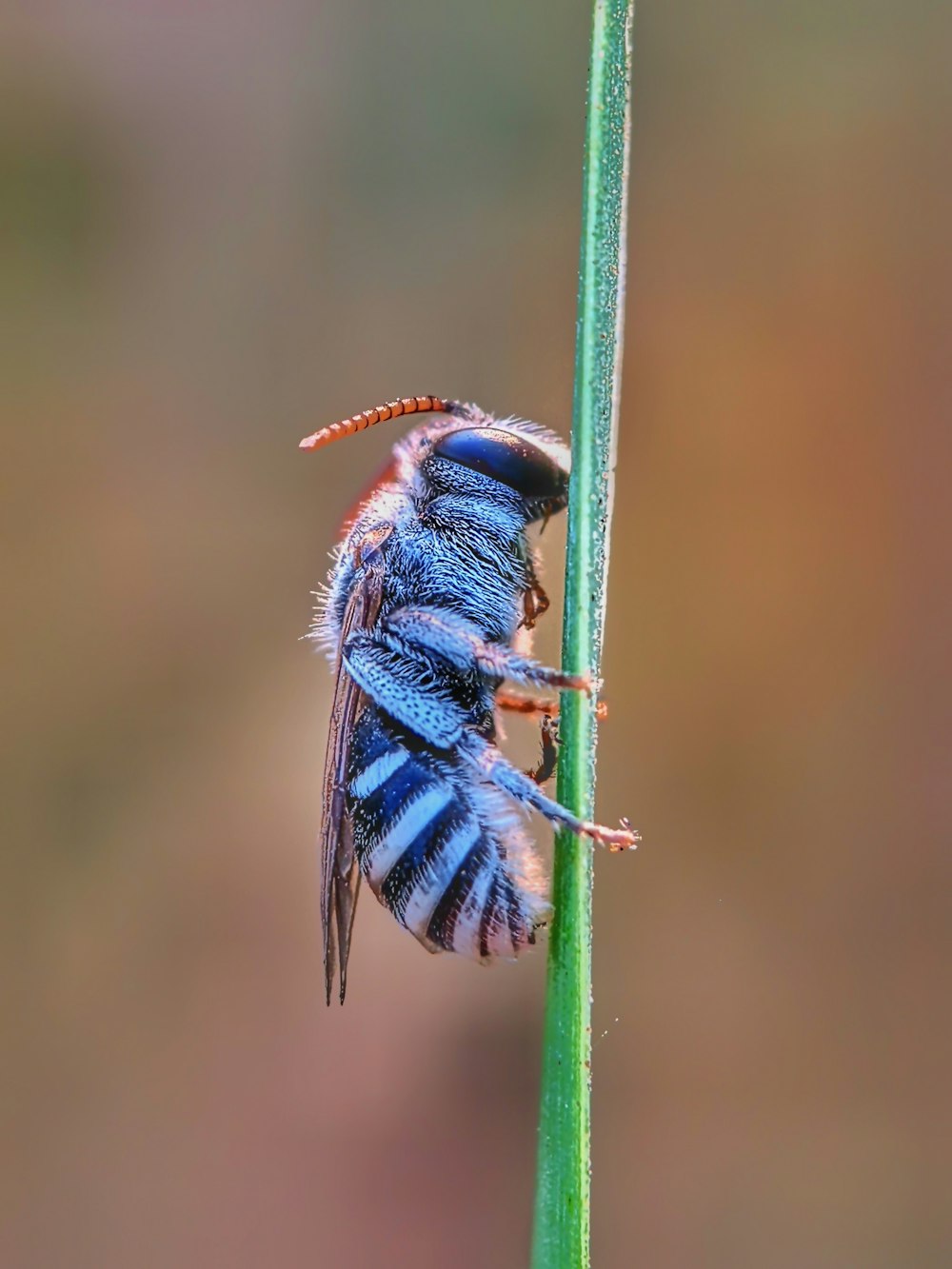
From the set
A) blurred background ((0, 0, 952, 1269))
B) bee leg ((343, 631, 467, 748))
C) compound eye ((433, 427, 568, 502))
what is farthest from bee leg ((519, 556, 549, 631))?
blurred background ((0, 0, 952, 1269))

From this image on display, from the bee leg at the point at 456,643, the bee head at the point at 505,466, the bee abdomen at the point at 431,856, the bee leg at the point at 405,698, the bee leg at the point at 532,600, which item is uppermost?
the bee head at the point at 505,466

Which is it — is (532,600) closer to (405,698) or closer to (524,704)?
(524,704)

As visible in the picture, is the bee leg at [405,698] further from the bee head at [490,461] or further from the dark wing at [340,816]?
the bee head at [490,461]

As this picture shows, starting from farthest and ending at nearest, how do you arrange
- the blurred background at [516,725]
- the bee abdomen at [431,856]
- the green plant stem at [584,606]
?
1. the blurred background at [516,725]
2. the bee abdomen at [431,856]
3. the green plant stem at [584,606]

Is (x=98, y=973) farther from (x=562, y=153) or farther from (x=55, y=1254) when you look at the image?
(x=562, y=153)

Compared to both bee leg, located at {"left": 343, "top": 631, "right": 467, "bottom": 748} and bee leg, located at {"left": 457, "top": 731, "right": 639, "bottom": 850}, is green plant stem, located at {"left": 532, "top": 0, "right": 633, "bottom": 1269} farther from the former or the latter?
bee leg, located at {"left": 343, "top": 631, "right": 467, "bottom": 748}

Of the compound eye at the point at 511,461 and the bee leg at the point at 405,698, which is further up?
the compound eye at the point at 511,461

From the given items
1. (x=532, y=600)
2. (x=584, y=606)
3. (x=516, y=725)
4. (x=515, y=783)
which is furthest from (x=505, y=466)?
(x=516, y=725)

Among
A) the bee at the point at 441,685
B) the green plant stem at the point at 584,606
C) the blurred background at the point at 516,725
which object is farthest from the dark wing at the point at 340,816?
the blurred background at the point at 516,725
